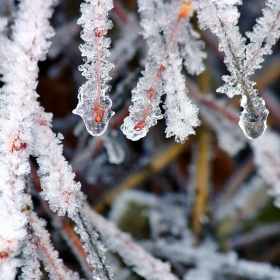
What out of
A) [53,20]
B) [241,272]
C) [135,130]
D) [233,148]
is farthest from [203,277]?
[53,20]

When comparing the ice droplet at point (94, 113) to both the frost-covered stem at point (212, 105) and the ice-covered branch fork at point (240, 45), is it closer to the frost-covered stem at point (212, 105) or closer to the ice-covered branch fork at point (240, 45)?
the ice-covered branch fork at point (240, 45)

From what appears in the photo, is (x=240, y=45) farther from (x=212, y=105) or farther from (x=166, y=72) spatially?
(x=212, y=105)

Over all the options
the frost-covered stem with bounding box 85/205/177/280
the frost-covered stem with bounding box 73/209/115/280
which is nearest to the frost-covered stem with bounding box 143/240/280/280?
the frost-covered stem with bounding box 85/205/177/280

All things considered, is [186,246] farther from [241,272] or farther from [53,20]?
[53,20]

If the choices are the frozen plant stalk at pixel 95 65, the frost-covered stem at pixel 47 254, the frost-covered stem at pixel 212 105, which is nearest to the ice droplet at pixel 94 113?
the frozen plant stalk at pixel 95 65

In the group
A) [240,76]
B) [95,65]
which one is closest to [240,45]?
[240,76]

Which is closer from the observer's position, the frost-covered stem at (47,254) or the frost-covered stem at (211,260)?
the frost-covered stem at (47,254)

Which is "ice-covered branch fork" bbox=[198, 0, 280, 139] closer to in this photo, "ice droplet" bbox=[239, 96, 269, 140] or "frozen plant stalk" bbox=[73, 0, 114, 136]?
"ice droplet" bbox=[239, 96, 269, 140]
